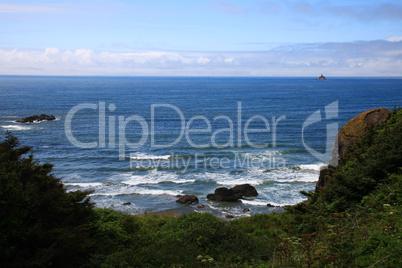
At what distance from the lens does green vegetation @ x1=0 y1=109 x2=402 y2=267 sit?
300 inches

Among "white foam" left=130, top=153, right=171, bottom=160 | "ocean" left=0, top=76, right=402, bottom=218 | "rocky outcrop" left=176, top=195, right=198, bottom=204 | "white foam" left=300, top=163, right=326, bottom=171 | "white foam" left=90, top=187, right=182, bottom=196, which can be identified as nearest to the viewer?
"rocky outcrop" left=176, top=195, right=198, bottom=204

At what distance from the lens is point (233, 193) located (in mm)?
27625

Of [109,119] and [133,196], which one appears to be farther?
[109,119]

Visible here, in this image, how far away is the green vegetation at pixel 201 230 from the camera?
25.0 feet

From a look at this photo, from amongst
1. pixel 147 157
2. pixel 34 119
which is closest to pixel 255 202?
pixel 147 157

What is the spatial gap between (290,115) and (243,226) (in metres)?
57.7

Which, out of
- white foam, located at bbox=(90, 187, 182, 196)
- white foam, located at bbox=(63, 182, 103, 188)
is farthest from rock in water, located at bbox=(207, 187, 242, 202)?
white foam, located at bbox=(63, 182, 103, 188)

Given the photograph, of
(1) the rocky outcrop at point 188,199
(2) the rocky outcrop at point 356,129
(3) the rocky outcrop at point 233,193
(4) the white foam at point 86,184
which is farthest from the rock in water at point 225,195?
(4) the white foam at point 86,184

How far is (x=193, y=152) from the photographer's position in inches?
1641

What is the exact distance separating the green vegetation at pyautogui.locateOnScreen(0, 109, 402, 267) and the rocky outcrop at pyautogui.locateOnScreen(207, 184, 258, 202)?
1185 centimetres

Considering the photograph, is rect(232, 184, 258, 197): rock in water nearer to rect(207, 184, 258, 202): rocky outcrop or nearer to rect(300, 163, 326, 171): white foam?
rect(207, 184, 258, 202): rocky outcrop

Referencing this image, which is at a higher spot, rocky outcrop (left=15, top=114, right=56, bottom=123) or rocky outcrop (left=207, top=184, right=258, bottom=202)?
rocky outcrop (left=15, top=114, right=56, bottom=123)

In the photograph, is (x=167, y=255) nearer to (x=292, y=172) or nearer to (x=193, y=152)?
(x=292, y=172)

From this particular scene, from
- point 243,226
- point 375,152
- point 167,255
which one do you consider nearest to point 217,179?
point 243,226
